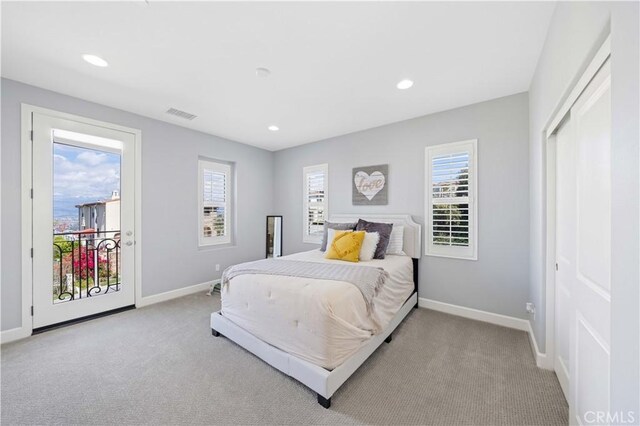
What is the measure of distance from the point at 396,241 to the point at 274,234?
7.93 feet

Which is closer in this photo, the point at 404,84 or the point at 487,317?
the point at 404,84

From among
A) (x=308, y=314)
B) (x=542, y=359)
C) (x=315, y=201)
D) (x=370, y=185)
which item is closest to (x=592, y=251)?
(x=542, y=359)

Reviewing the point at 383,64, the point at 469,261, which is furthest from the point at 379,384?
the point at 383,64

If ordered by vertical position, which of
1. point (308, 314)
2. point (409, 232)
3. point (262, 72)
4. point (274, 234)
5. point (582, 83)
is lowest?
point (308, 314)

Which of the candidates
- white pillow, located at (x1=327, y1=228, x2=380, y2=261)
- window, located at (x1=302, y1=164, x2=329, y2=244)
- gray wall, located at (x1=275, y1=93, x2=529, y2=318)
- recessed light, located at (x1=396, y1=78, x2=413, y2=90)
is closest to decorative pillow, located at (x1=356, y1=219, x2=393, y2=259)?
white pillow, located at (x1=327, y1=228, x2=380, y2=261)

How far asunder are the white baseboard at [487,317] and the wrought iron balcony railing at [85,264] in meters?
4.15

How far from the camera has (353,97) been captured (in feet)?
9.48

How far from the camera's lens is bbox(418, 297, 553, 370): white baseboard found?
2321mm

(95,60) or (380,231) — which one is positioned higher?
(95,60)

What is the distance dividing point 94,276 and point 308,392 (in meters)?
3.10

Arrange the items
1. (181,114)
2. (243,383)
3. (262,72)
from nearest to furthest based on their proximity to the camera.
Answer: (243,383), (262,72), (181,114)

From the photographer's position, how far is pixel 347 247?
2.99 metres

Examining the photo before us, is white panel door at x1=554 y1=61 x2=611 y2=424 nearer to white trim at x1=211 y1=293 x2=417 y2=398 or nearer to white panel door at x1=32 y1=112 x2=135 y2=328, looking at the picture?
white trim at x1=211 y1=293 x2=417 y2=398

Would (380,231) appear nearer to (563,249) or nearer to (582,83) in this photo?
(563,249)
